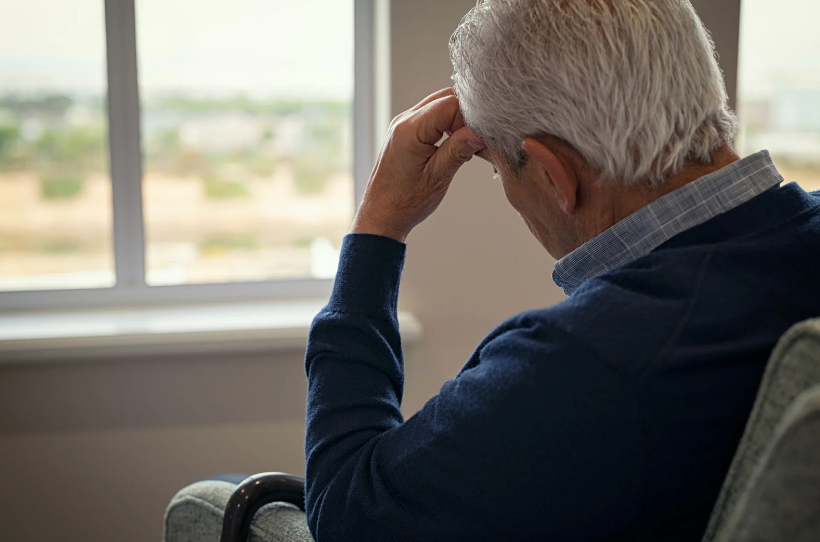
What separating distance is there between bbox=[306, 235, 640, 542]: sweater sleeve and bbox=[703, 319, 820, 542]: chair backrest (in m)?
0.08

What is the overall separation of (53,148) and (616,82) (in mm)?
1746

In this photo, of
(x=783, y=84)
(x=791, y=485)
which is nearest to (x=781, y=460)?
(x=791, y=485)

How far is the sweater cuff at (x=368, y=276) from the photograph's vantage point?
104cm

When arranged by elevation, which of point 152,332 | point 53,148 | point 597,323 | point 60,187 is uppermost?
point 53,148

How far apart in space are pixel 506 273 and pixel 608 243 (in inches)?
46.2

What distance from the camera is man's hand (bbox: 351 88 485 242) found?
1.09 m

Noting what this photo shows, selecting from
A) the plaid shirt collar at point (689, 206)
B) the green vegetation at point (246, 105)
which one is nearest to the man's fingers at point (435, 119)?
the plaid shirt collar at point (689, 206)

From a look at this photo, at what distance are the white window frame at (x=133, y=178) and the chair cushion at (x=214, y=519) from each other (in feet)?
3.51

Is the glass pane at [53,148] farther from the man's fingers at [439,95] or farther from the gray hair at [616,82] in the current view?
the gray hair at [616,82]

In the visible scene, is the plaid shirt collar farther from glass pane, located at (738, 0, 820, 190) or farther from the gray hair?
glass pane, located at (738, 0, 820, 190)

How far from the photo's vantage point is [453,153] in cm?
108

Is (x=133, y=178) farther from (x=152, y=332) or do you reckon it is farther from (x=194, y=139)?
(x=152, y=332)

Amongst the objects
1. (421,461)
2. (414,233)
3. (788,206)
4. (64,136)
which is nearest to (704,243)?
(788,206)

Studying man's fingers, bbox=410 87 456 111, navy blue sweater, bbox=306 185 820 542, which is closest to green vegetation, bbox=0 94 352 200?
man's fingers, bbox=410 87 456 111
